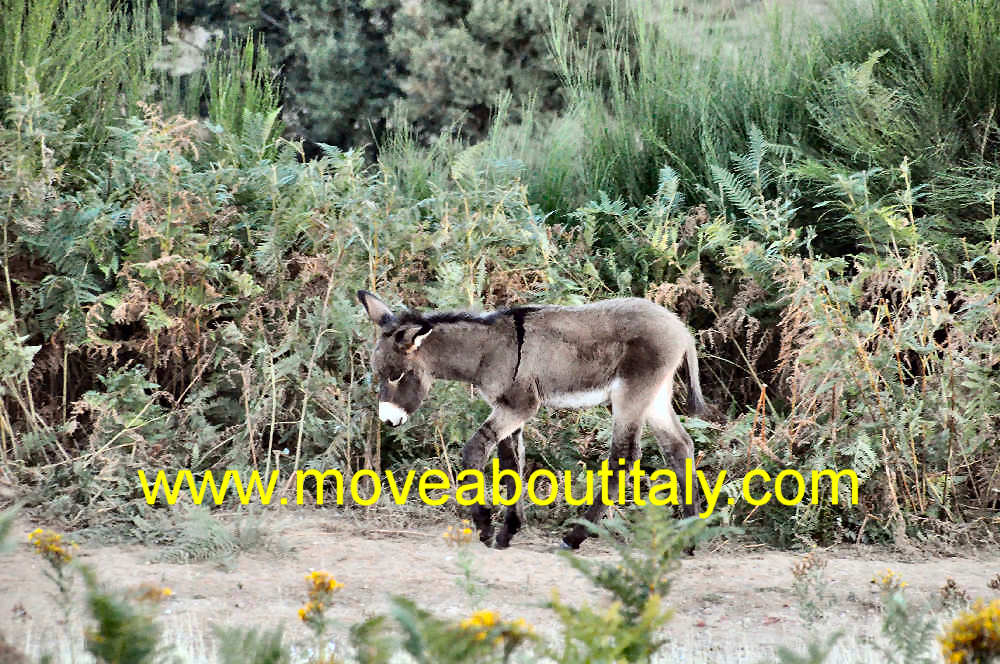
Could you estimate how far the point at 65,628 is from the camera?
436 centimetres

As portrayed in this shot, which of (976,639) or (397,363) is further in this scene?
(397,363)

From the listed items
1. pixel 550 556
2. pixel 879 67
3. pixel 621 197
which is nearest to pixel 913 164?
pixel 879 67

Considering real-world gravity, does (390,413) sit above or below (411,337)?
below

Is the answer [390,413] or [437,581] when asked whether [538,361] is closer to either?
[390,413]

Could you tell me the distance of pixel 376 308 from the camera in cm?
600

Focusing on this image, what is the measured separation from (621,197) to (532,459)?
105 inches

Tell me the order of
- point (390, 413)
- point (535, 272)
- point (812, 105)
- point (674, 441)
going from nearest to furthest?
point (390, 413) < point (674, 441) < point (535, 272) < point (812, 105)

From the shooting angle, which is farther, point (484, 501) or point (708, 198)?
point (708, 198)

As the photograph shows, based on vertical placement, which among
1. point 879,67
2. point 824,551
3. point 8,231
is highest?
point 879,67

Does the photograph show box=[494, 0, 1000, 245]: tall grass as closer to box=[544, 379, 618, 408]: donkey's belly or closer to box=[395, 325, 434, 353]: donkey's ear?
box=[544, 379, 618, 408]: donkey's belly

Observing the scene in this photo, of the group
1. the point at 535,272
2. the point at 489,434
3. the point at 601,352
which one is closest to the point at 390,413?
the point at 489,434

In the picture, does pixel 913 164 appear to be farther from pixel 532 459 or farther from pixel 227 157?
pixel 227 157

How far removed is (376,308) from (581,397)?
3.87 ft

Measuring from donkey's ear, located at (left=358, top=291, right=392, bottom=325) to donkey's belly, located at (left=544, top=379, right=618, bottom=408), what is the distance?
95 centimetres
